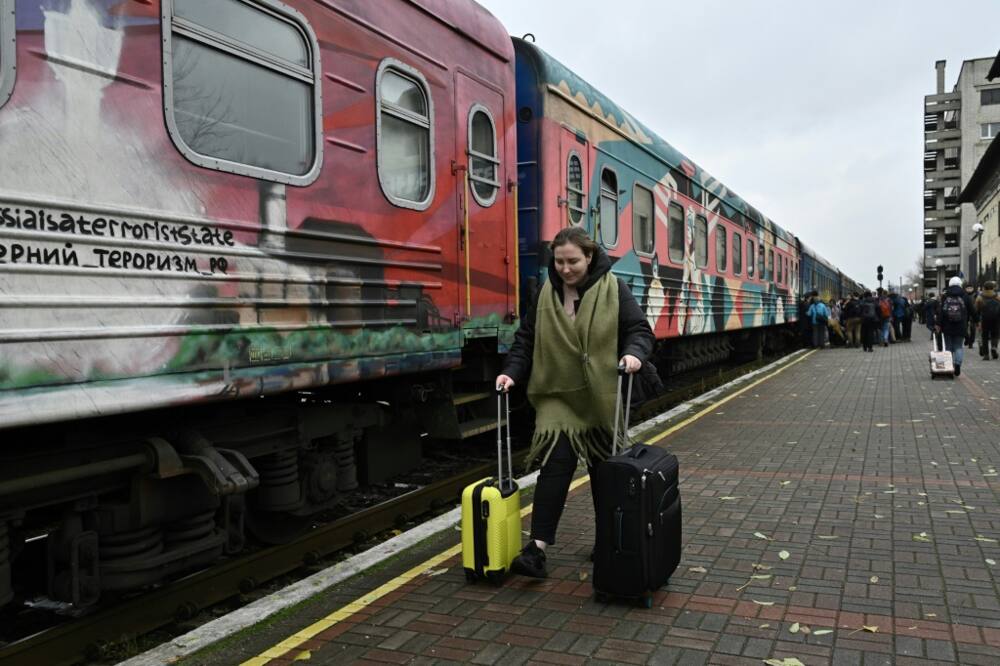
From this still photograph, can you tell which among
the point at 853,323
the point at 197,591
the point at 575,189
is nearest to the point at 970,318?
the point at 853,323

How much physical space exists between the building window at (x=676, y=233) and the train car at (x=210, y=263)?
5.54 m

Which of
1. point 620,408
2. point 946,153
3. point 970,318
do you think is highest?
point 946,153

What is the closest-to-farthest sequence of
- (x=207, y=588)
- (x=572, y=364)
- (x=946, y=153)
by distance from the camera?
(x=572, y=364) < (x=207, y=588) < (x=946, y=153)

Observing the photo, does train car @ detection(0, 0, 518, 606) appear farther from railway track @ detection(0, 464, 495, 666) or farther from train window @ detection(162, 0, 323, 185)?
railway track @ detection(0, 464, 495, 666)

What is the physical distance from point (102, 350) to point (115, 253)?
1.30ft

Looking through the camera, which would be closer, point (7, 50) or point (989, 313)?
point (7, 50)

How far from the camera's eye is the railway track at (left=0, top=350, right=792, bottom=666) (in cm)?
350

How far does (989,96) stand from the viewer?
66500 mm

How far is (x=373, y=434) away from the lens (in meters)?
5.75

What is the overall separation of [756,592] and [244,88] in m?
3.52

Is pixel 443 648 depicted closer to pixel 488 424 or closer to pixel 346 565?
pixel 346 565

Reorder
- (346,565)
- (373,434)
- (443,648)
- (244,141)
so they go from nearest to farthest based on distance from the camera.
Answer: (443,648)
(244,141)
(346,565)
(373,434)

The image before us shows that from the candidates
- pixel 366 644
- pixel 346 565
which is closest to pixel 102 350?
pixel 366 644

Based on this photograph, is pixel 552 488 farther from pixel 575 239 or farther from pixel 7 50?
pixel 7 50
